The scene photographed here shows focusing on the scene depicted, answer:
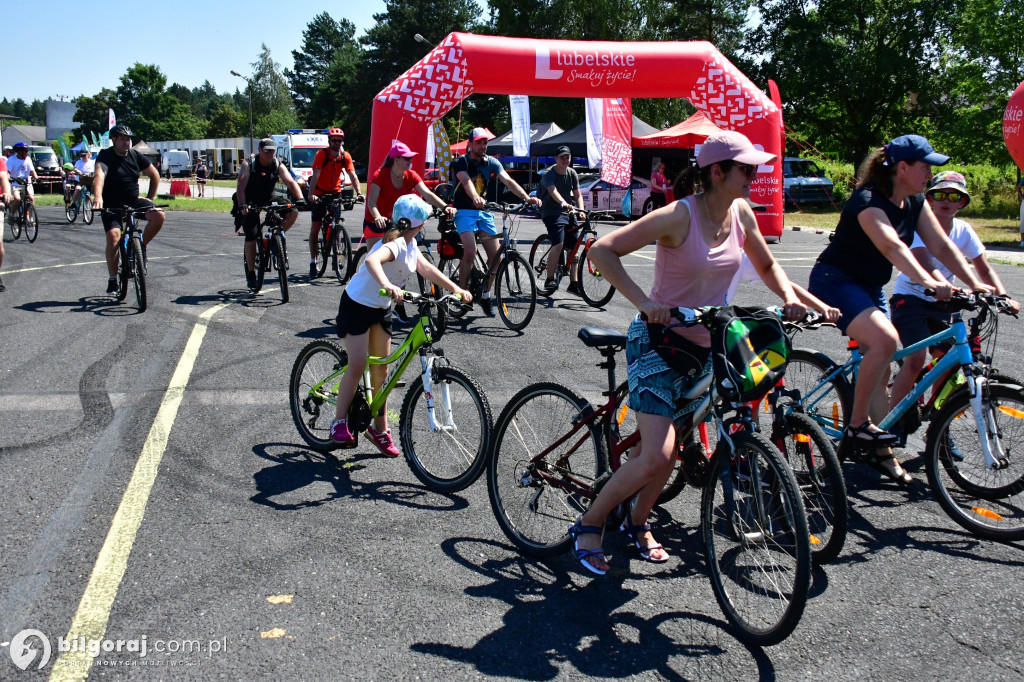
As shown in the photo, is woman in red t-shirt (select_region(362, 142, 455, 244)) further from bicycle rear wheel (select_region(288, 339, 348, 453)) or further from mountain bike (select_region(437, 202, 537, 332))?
bicycle rear wheel (select_region(288, 339, 348, 453))

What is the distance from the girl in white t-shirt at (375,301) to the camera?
17.2 ft

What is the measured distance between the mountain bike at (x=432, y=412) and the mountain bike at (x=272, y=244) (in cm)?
575

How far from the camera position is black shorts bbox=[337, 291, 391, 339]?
17.3 ft

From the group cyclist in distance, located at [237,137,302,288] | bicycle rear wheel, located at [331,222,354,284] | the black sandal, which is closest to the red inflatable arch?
bicycle rear wheel, located at [331,222,354,284]

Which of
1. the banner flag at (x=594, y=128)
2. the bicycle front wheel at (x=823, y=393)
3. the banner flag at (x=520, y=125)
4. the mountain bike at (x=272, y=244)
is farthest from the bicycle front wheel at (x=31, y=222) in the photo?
the bicycle front wheel at (x=823, y=393)

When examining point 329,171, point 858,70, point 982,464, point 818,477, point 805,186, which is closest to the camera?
point 818,477

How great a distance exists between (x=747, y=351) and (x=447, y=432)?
82.2 inches

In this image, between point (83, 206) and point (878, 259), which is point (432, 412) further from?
point (83, 206)

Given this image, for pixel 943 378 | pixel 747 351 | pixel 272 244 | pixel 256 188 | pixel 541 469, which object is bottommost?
pixel 541 469

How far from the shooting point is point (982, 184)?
29.4m

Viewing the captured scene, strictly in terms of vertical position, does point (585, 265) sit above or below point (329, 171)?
below

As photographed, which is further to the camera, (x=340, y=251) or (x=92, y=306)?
(x=340, y=251)

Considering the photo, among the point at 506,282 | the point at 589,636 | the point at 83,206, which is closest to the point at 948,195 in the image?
the point at 589,636

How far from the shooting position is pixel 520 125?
98.8ft
